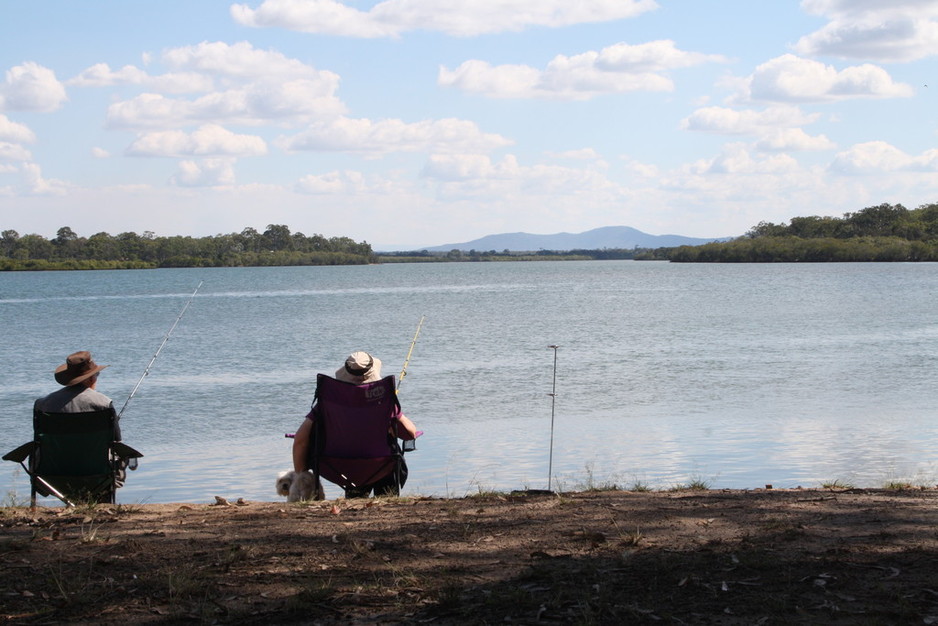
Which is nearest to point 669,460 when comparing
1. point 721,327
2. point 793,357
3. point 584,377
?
point 584,377

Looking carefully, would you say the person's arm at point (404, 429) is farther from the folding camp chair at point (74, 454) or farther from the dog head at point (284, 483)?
the folding camp chair at point (74, 454)

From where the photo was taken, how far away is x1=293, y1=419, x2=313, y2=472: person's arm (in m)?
6.64

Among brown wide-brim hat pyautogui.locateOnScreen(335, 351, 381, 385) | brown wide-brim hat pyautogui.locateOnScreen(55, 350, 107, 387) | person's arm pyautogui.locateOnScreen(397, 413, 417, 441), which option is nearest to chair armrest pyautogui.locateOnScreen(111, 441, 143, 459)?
brown wide-brim hat pyautogui.locateOnScreen(55, 350, 107, 387)

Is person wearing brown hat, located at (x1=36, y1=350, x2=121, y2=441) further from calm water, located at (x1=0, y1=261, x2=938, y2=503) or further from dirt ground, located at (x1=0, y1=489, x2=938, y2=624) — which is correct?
calm water, located at (x1=0, y1=261, x2=938, y2=503)

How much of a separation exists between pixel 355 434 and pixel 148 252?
156382mm

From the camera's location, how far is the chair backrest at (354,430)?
21.7 ft

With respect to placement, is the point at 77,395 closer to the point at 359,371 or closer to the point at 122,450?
the point at 122,450

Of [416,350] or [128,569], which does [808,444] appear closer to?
[128,569]

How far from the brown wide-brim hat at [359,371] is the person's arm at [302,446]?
0.37 meters

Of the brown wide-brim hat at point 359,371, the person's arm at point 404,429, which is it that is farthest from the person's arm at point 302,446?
the person's arm at point 404,429

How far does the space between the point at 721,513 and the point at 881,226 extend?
13648 cm

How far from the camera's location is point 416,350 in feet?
79.9

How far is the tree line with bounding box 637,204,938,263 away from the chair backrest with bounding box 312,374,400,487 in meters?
118

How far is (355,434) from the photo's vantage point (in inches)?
262
